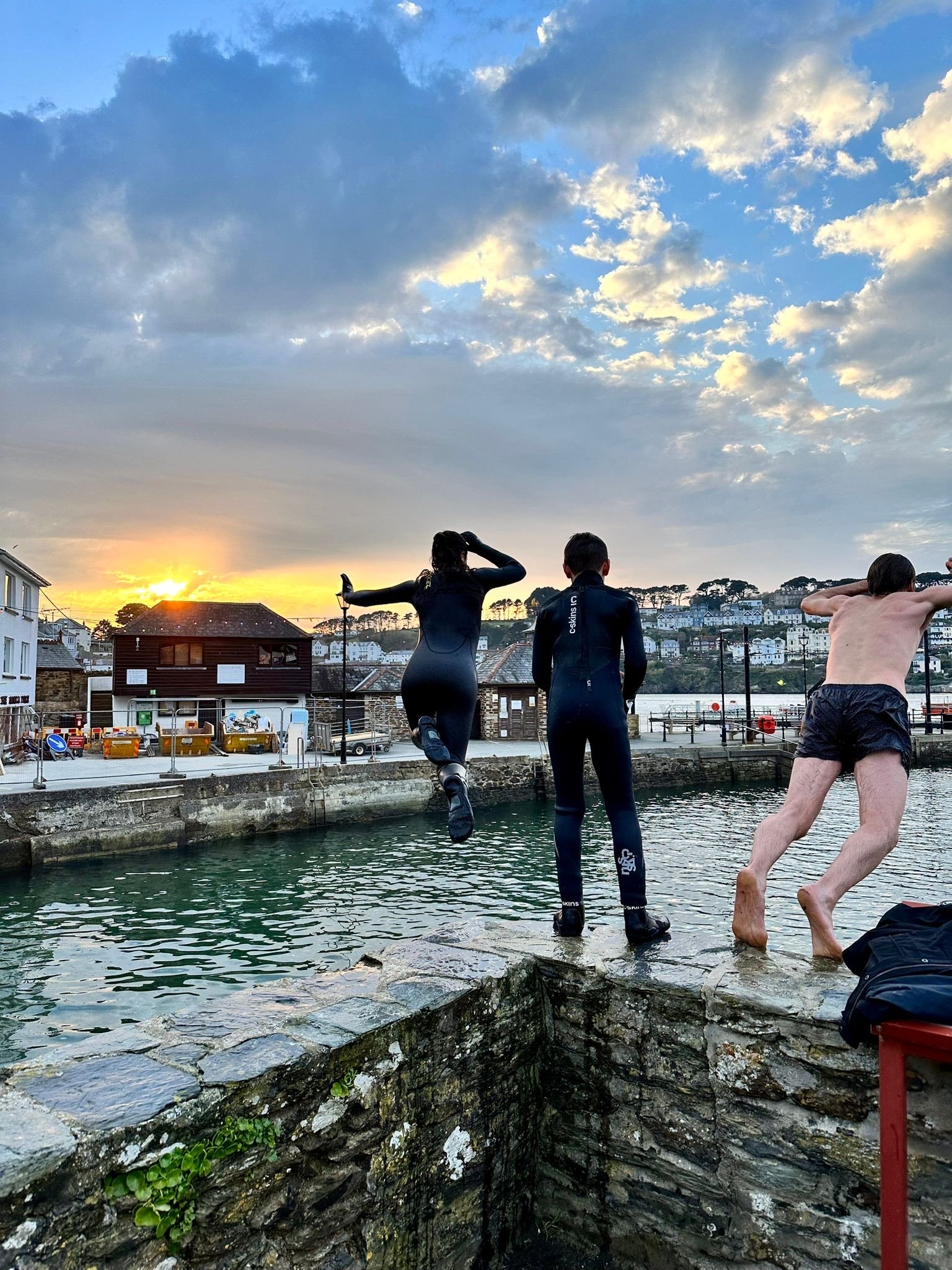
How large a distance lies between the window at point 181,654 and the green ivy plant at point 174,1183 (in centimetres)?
4665

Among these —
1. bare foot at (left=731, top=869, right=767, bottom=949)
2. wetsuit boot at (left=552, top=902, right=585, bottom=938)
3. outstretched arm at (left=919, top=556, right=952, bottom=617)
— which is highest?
outstretched arm at (left=919, top=556, right=952, bottom=617)

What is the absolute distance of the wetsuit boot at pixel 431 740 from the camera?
4.69 meters

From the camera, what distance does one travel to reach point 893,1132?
266 cm

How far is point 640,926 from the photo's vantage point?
14.5ft

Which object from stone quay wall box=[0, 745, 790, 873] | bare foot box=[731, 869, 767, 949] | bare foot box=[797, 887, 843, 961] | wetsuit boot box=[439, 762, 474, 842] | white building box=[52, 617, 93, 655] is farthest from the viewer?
white building box=[52, 617, 93, 655]

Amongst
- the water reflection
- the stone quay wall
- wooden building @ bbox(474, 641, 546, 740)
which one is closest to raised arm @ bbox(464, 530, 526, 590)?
the water reflection

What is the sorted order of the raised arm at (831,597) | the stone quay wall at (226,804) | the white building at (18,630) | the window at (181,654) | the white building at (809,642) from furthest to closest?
the white building at (809,642) < the window at (181,654) < the white building at (18,630) < the stone quay wall at (226,804) < the raised arm at (831,597)

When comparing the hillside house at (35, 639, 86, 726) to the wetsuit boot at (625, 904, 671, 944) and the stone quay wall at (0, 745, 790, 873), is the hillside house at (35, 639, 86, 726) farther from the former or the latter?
the wetsuit boot at (625, 904, 671, 944)

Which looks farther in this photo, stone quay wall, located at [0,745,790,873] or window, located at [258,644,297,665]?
window, located at [258,644,297,665]

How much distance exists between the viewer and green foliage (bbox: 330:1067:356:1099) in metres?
3.16

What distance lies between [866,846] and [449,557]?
109 inches

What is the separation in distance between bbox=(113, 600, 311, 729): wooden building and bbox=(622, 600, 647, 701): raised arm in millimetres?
42724

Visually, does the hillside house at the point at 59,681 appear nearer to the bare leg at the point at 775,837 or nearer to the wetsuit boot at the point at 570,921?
the wetsuit boot at the point at 570,921

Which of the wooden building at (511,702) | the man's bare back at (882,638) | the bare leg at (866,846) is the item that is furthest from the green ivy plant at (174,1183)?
the wooden building at (511,702)
